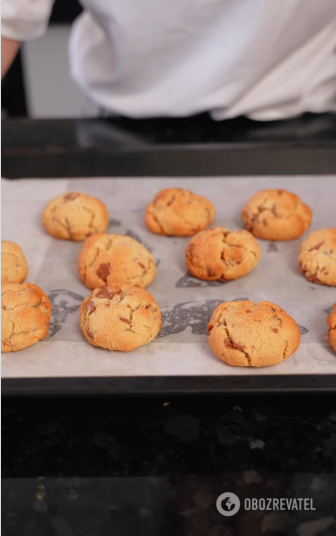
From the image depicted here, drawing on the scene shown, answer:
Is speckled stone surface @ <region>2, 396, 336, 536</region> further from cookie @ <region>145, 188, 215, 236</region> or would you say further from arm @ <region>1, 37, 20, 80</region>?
arm @ <region>1, 37, 20, 80</region>

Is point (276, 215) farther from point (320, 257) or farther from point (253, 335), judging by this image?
point (253, 335)

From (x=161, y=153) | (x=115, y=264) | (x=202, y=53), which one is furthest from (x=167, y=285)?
(x=202, y=53)

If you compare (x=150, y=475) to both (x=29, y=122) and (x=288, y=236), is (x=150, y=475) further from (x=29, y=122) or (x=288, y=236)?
(x=29, y=122)

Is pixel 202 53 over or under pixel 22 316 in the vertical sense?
over

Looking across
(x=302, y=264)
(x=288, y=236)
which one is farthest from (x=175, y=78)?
(x=302, y=264)

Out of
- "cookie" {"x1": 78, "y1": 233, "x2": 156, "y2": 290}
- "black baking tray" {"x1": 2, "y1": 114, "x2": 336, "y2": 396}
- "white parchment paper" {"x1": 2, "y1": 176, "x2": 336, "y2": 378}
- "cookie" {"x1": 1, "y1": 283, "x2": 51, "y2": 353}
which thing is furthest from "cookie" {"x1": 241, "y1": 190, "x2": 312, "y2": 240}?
"cookie" {"x1": 1, "y1": 283, "x2": 51, "y2": 353}

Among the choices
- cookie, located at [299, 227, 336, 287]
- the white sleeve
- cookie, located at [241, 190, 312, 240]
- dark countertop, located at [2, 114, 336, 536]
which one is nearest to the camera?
dark countertop, located at [2, 114, 336, 536]
